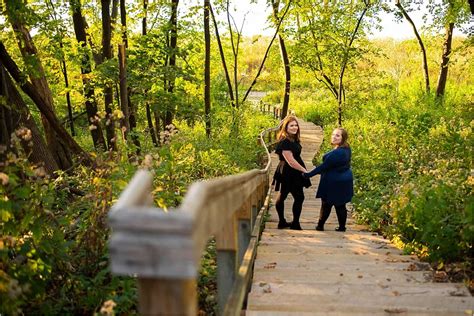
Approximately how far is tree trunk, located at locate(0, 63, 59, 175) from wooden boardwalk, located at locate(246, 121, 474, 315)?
3.92 meters

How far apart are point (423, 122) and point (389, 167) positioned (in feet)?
11.1

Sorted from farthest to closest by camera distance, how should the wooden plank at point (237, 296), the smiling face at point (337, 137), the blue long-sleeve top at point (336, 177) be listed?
the blue long-sleeve top at point (336, 177)
the smiling face at point (337, 137)
the wooden plank at point (237, 296)

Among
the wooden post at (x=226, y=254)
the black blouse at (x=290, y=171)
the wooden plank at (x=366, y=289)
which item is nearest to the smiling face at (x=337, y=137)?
the black blouse at (x=290, y=171)

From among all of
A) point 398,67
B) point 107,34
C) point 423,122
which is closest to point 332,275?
point 107,34

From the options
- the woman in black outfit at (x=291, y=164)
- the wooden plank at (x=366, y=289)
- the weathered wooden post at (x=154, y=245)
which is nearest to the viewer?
the weathered wooden post at (x=154, y=245)

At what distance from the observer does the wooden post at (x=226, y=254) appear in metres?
3.27

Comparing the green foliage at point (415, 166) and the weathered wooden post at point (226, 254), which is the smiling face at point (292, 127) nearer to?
the green foliage at point (415, 166)

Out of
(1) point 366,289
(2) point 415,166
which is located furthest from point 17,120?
(2) point 415,166

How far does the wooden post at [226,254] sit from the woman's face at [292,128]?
468 cm

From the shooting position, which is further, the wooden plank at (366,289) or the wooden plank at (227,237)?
the wooden plank at (366,289)

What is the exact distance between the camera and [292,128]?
785 centimetres

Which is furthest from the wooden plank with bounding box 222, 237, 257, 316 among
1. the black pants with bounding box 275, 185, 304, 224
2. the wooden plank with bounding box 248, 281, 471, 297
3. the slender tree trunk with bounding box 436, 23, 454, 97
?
the slender tree trunk with bounding box 436, 23, 454, 97

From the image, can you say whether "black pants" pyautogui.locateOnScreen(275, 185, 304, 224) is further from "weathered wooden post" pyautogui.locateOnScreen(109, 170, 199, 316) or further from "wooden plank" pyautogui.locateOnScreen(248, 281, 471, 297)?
"weathered wooden post" pyautogui.locateOnScreen(109, 170, 199, 316)

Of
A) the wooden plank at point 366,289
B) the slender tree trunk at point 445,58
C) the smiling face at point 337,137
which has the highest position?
the slender tree trunk at point 445,58
